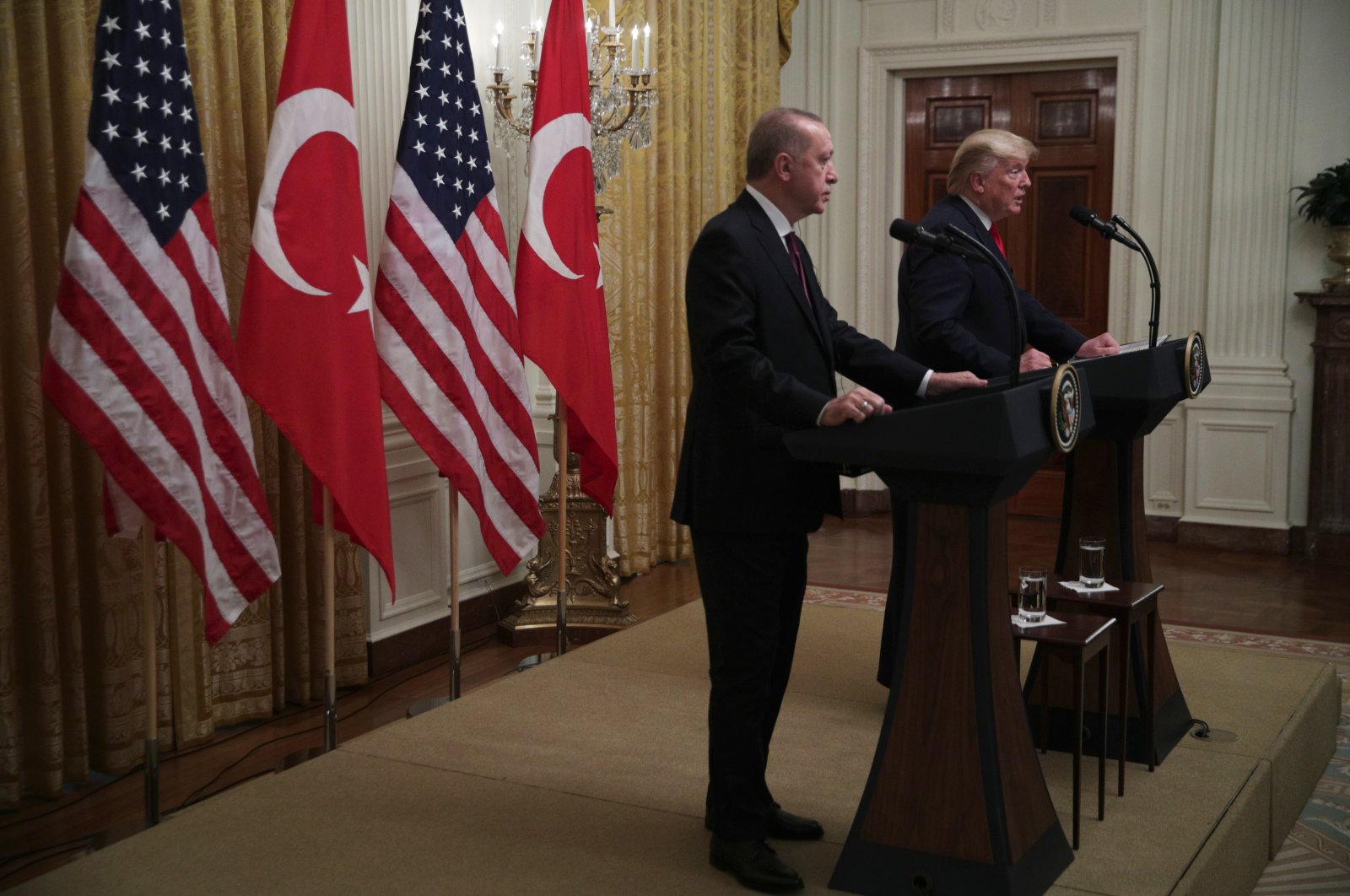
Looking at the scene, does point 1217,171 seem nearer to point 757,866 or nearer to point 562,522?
point 562,522

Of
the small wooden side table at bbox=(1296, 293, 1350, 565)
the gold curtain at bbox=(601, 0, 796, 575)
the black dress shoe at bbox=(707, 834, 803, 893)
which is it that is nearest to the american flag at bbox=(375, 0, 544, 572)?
the black dress shoe at bbox=(707, 834, 803, 893)

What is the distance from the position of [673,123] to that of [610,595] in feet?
7.84

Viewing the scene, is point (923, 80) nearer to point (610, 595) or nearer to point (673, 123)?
point (673, 123)

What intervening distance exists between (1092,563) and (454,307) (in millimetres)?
1783

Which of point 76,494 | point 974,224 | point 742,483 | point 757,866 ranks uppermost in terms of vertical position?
point 974,224

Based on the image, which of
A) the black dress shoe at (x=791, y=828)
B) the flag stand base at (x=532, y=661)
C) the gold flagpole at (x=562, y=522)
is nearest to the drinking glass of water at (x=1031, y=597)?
the black dress shoe at (x=791, y=828)

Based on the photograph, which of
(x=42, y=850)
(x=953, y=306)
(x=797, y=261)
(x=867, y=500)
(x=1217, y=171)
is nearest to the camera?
(x=797, y=261)

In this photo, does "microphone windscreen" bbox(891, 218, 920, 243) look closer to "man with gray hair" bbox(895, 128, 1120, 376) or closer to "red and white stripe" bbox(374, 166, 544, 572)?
"man with gray hair" bbox(895, 128, 1120, 376)

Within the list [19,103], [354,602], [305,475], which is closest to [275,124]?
[19,103]

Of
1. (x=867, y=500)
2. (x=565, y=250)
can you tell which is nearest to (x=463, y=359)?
(x=565, y=250)

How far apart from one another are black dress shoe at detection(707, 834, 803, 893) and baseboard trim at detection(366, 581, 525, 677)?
2072 mm

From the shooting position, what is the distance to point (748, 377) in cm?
245

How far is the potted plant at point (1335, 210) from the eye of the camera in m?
6.26

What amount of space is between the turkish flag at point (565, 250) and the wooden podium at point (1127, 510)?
145cm
